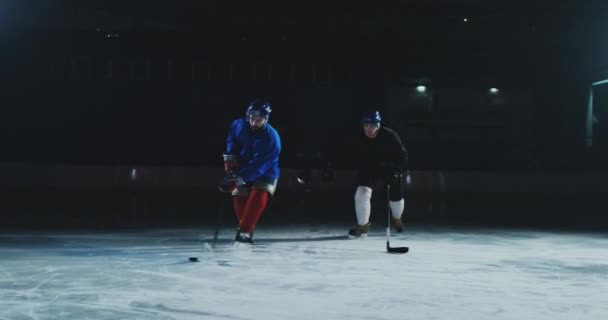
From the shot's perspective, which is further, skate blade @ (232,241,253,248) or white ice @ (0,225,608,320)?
skate blade @ (232,241,253,248)

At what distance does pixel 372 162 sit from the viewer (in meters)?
10.3

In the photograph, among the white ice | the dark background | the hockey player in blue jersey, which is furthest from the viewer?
the dark background

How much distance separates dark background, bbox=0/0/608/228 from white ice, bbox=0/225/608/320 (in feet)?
44.6

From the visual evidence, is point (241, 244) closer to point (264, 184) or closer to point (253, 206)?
point (253, 206)

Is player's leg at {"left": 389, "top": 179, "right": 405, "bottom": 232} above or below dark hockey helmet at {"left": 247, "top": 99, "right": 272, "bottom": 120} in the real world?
below

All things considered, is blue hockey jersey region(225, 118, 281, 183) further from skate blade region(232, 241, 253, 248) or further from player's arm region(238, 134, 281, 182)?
skate blade region(232, 241, 253, 248)

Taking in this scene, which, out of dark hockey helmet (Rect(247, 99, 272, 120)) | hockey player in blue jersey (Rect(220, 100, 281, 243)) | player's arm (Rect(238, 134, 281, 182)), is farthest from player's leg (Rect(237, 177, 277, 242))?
dark hockey helmet (Rect(247, 99, 272, 120))

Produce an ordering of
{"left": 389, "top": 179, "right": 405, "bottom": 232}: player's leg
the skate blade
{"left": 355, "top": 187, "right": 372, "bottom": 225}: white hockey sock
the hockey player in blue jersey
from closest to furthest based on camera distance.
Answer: the skate blade → the hockey player in blue jersey → {"left": 355, "top": 187, "right": 372, "bottom": 225}: white hockey sock → {"left": 389, "top": 179, "right": 405, "bottom": 232}: player's leg

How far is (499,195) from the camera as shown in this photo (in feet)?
64.7

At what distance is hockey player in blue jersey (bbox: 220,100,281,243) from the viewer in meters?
9.17

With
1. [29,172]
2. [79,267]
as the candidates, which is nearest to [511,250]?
[79,267]

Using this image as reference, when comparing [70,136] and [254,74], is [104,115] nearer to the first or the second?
[70,136]

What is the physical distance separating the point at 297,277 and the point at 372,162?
3705 mm

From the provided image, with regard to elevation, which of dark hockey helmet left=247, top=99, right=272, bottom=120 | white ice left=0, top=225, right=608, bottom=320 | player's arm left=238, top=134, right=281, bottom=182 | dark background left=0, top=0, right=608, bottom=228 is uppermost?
dark background left=0, top=0, right=608, bottom=228
